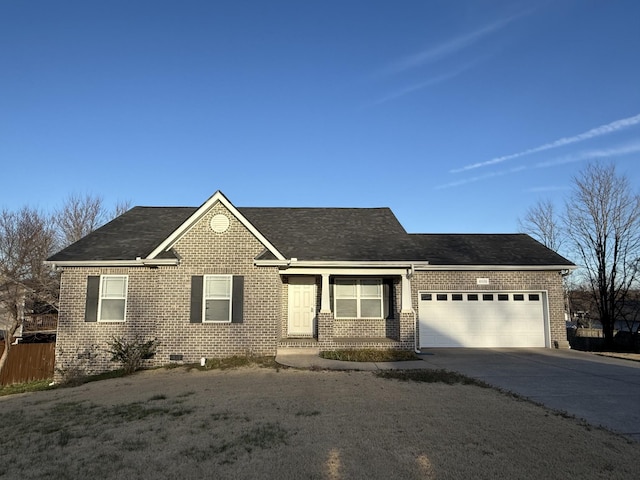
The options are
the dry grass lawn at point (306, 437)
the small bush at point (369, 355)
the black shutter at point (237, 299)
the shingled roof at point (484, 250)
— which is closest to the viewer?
the dry grass lawn at point (306, 437)

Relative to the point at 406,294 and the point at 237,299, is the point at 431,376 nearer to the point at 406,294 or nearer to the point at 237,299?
the point at 406,294

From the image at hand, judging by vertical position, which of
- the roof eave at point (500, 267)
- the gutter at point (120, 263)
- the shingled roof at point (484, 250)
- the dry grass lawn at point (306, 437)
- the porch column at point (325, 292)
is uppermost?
the shingled roof at point (484, 250)

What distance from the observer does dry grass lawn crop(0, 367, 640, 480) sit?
4750mm

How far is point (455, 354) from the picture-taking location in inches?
576

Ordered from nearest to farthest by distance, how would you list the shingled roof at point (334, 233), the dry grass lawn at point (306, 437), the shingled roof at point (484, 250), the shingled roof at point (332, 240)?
1. the dry grass lawn at point (306, 437)
2. the shingled roof at point (332, 240)
3. the shingled roof at point (334, 233)
4. the shingled roof at point (484, 250)

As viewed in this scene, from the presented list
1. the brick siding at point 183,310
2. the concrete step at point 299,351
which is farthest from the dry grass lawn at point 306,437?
the concrete step at point 299,351

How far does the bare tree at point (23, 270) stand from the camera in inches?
732

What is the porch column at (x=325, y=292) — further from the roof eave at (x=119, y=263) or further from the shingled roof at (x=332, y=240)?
the roof eave at (x=119, y=263)

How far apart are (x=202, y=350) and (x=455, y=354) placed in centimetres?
817

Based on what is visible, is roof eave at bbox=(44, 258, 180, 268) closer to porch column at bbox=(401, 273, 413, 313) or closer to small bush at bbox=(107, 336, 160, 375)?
small bush at bbox=(107, 336, 160, 375)

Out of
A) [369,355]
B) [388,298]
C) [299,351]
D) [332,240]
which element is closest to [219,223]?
[332,240]

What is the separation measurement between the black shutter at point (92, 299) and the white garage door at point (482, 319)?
1109 cm

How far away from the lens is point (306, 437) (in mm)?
5797

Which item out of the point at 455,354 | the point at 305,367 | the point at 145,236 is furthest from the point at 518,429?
the point at 145,236
